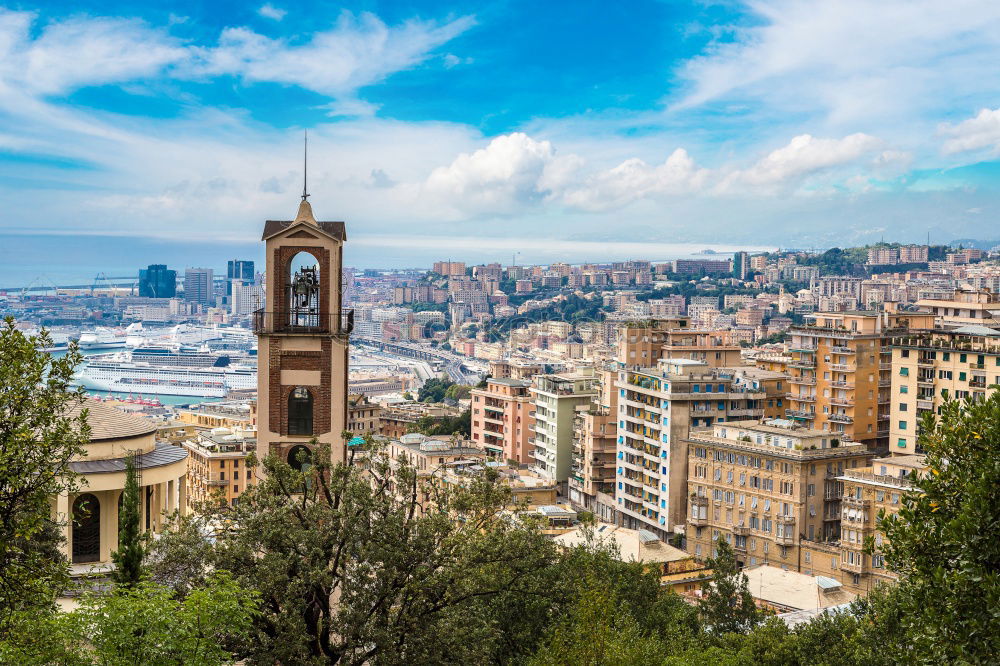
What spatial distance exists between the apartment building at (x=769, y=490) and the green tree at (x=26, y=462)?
3559 cm

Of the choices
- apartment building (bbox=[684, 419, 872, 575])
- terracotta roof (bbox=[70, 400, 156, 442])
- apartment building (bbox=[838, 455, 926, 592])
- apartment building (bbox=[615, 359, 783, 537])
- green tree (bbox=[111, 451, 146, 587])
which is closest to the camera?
green tree (bbox=[111, 451, 146, 587])

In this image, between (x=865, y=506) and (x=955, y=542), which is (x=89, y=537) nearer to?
(x=955, y=542)

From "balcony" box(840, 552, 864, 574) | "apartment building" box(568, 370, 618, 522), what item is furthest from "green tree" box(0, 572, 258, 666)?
"apartment building" box(568, 370, 618, 522)

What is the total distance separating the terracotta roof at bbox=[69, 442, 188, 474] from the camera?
22.2 metres

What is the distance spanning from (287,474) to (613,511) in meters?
42.2

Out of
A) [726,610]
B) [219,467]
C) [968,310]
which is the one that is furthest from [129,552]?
[968,310]

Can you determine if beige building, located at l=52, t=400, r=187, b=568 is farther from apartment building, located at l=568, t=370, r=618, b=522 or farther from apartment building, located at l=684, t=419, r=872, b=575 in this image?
apartment building, located at l=568, t=370, r=618, b=522

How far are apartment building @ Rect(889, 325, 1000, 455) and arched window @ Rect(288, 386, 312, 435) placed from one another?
1384 inches

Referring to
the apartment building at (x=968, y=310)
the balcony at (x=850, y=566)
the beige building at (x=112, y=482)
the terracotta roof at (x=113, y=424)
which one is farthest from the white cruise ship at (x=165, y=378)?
the beige building at (x=112, y=482)

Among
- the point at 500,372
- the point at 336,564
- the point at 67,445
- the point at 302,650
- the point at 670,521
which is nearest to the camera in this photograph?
the point at 67,445

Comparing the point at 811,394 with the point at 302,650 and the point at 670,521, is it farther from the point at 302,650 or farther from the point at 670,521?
the point at 302,650

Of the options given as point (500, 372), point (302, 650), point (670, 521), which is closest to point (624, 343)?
point (670, 521)

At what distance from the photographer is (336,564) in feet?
45.3

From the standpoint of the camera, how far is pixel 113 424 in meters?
23.8
